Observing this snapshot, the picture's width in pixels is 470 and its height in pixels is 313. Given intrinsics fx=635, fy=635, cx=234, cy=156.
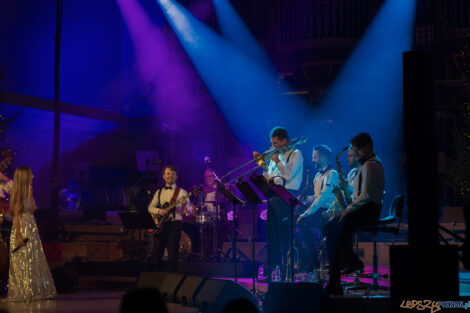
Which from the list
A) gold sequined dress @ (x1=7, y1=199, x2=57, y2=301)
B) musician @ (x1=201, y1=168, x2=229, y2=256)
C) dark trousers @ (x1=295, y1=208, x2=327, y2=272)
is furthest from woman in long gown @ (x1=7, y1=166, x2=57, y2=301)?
dark trousers @ (x1=295, y1=208, x2=327, y2=272)

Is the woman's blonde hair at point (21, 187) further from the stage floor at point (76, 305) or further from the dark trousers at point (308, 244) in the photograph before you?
the dark trousers at point (308, 244)

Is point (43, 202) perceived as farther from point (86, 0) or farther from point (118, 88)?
point (86, 0)

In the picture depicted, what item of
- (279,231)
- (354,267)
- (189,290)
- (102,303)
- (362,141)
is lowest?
(102,303)

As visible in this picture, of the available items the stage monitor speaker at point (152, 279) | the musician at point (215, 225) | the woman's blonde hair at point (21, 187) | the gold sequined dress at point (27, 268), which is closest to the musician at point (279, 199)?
the stage monitor speaker at point (152, 279)

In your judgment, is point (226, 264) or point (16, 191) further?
point (226, 264)

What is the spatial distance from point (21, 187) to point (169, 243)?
2523mm

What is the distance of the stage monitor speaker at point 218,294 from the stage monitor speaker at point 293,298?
268mm

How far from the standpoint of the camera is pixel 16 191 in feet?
28.4

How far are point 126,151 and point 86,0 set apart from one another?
4.15 metres

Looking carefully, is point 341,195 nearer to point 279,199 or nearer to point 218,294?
point 279,199

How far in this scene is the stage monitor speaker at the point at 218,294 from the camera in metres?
6.80

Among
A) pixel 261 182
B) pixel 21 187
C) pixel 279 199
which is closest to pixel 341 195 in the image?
pixel 261 182

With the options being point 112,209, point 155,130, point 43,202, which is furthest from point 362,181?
point 43,202

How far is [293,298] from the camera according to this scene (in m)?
6.24
